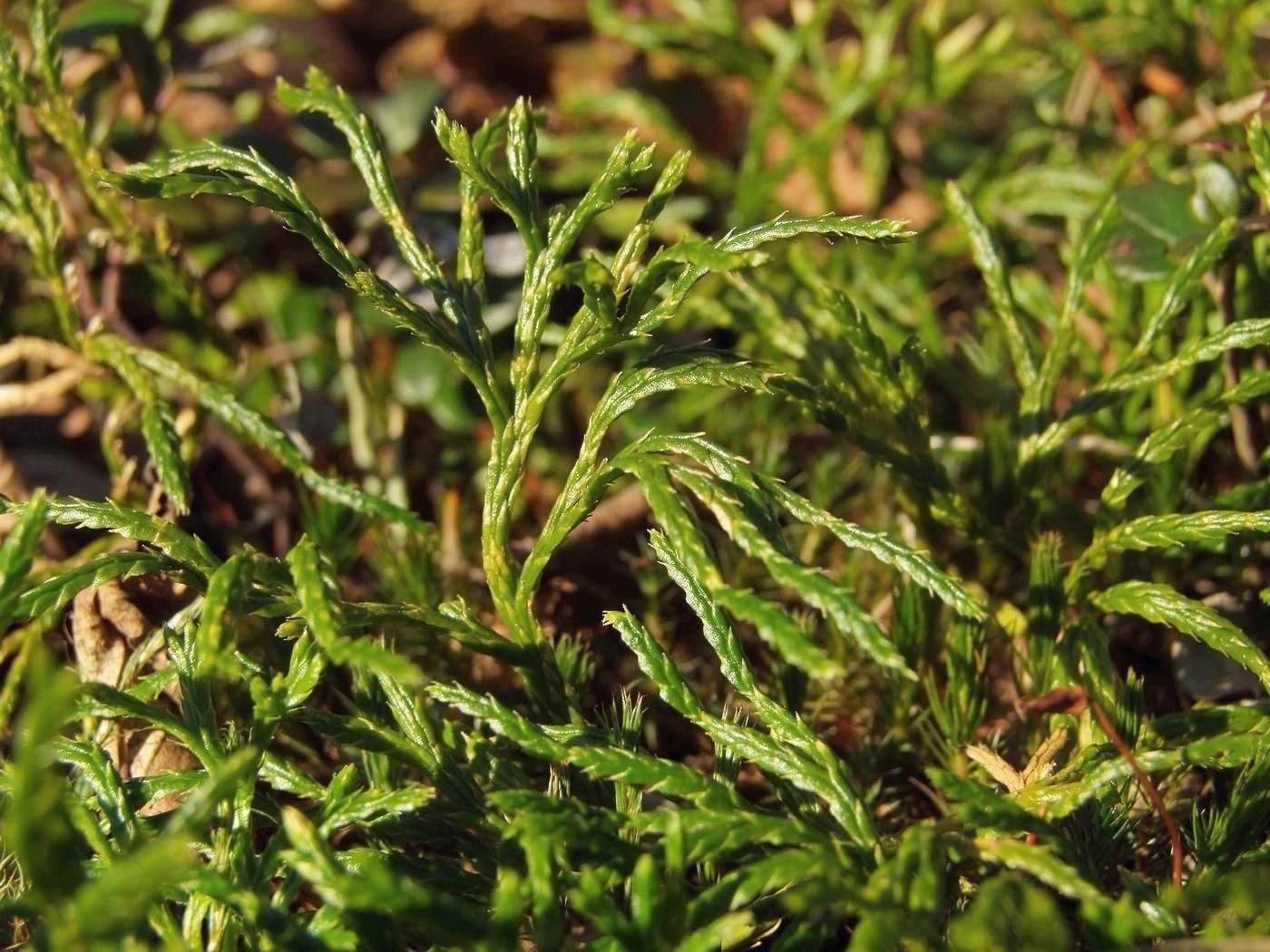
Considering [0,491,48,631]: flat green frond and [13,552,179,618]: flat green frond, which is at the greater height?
[0,491,48,631]: flat green frond

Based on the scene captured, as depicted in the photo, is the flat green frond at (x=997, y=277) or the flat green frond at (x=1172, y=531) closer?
the flat green frond at (x=1172, y=531)

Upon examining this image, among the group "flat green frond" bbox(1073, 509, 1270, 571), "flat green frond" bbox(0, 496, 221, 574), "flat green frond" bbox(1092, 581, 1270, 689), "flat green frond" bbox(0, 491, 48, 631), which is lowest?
"flat green frond" bbox(1092, 581, 1270, 689)

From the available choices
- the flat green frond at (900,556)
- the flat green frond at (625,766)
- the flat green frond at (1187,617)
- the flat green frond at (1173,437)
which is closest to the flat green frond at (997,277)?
the flat green frond at (1173,437)

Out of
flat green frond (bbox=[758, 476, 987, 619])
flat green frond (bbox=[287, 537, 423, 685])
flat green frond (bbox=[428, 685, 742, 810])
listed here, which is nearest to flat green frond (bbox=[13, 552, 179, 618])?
flat green frond (bbox=[287, 537, 423, 685])

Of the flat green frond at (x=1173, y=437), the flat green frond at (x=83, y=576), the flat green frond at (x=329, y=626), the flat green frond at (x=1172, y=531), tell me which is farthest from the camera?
the flat green frond at (x=1173, y=437)

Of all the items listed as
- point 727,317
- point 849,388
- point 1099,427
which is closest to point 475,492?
point 727,317

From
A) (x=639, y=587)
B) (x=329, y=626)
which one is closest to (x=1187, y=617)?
(x=639, y=587)

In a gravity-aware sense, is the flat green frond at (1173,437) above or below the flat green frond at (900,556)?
below

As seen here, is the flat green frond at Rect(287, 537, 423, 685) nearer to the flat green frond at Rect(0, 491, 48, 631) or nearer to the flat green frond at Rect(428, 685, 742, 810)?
the flat green frond at Rect(428, 685, 742, 810)

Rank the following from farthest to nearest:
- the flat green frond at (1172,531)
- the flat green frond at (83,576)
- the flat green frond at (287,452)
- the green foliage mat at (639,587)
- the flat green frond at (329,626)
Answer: the flat green frond at (287,452) → the flat green frond at (1172,531) → the flat green frond at (83,576) → the green foliage mat at (639,587) → the flat green frond at (329,626)

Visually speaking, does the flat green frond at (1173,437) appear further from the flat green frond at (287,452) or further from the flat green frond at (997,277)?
the flat green frond at (287,452)

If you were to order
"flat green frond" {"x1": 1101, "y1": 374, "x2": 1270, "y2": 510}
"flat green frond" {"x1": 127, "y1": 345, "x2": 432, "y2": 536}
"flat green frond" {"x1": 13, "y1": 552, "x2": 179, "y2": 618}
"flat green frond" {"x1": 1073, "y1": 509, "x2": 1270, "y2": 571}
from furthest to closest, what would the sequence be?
"flat green frond" {"x1": 127, "y1": 345, "x2": 432, "y2": 536}, "flat green frond" {"x1": 1101, "y1": 374, "x2": 1270, "y2": 510}, "flat green frond" {"x1": 1073, "y1": 509, "x2": 1270, "y2": 571}, "flat green frond" {"x1": 13, "y1": 552, "x2": 179, "y2": 618}

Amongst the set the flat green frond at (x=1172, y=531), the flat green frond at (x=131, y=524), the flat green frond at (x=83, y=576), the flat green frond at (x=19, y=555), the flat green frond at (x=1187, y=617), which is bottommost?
the flat green frond at (x=1187, y=617)

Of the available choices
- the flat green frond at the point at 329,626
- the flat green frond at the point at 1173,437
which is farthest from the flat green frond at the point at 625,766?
the flat green frond at the point at 1173,437
